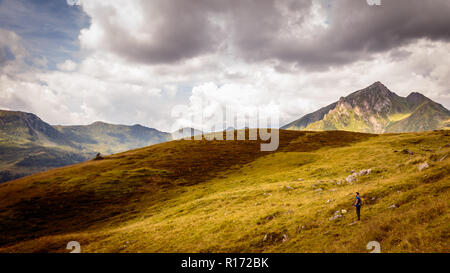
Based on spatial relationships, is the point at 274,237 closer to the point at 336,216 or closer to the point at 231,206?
the point at 336,216

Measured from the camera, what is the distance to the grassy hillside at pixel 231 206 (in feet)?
52.4

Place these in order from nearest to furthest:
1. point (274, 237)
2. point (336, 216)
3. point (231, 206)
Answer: point (274, 237)
point (336, 216)
point (231, 206)

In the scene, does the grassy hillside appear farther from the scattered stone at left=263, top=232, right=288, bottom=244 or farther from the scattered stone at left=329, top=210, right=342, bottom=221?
the scattered stone at left=329, top=210, right=342, bottom=221

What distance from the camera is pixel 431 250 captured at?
11.7m

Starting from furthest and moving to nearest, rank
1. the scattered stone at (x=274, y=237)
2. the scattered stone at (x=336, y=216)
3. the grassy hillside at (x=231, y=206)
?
the scattered stone at (x=336, y=216), the scattered stone at (x=274, y=237), the grassy hillside at (x=231, y=206)

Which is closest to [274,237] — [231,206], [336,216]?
[336,216]

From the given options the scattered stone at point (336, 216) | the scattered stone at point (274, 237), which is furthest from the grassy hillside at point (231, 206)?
the scattered stone at point (336, 216)

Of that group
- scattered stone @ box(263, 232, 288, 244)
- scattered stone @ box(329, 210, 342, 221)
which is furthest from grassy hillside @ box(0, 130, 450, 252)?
scattered stone @ box(329, 210, 342, 221)

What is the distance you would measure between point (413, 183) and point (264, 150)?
62.9 m

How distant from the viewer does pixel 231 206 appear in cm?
3158

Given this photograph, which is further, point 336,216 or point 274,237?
point 336,216

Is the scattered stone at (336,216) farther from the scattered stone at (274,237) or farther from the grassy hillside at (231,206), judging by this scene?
the scattered stone at (274,237)

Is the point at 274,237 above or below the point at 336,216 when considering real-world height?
below

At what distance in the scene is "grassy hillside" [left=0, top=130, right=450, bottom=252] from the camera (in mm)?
15984
